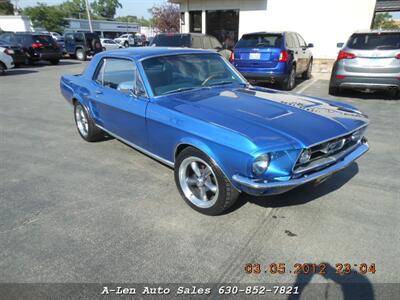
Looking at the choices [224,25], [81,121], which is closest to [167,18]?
[224,25]

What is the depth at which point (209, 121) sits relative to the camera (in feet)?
9.64

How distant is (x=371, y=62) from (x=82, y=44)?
765 inches

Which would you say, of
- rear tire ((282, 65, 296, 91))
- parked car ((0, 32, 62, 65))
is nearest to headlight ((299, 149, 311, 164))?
rear tire ((282, 65, 296, 91))

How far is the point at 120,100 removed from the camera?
408 centimetres

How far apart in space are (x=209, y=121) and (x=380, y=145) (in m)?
3.61

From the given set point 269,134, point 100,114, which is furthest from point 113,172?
point 269,134

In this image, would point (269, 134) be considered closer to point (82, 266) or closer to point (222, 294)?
point (222, 294)

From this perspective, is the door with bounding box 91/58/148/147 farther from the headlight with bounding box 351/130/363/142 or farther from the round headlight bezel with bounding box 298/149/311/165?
the headlight with bounding box 351/130/363/142

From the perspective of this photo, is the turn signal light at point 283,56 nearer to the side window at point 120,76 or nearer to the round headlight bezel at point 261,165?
the side window at point 120,76

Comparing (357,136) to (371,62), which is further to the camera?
(371,62)

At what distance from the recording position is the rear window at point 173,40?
10672 millimetres

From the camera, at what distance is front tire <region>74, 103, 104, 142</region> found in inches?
204

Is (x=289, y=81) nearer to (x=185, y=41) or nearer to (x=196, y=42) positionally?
(x=196, y=42)

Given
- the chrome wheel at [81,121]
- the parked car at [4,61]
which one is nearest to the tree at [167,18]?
the parked car at [4,61]
